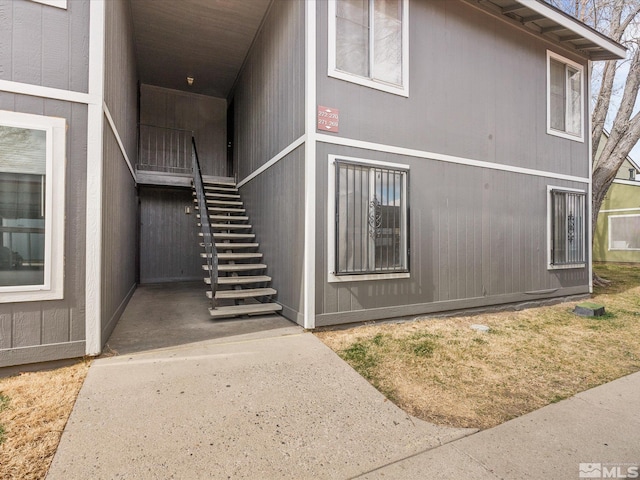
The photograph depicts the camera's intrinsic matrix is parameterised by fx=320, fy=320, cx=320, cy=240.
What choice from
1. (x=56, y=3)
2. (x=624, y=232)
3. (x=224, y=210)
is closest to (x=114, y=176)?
(x=56, y=3)

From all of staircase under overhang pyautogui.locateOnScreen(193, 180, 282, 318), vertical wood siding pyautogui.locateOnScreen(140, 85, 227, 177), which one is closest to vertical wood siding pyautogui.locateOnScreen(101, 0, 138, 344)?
staircase under overhang pyautogui.locateOnScreen(193, 180, 282, 318)

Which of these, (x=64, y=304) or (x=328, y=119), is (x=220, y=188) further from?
(x=64, y=304)

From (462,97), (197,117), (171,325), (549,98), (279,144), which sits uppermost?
(197,117)

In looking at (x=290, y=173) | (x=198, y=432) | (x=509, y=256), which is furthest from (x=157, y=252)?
(x=509, y=256)

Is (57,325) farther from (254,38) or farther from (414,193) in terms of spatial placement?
(254,38)

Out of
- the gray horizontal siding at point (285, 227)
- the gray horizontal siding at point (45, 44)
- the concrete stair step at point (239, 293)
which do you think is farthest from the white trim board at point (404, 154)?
the gray horizontal siding at point (45, 44)

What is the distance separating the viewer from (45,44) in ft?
8.89

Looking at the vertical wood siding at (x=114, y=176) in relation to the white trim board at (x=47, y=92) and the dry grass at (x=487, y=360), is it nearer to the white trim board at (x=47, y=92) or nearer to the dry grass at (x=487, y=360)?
the white trim board at (x=47, y=92)

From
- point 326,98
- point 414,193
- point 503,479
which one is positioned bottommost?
point 503,479

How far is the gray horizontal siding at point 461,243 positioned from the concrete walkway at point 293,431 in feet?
4.84

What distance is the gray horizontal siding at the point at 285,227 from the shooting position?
3980 mm

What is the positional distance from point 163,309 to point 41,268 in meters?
2.33

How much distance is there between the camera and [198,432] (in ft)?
6.13

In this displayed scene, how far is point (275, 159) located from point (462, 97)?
3.05m
